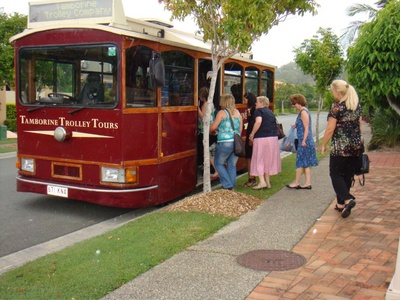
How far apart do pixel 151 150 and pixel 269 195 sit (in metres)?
2.36

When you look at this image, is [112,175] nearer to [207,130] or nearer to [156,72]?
[156,72]

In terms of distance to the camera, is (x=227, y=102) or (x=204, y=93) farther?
(x=204, y=93)

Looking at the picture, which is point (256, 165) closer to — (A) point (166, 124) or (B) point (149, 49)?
(A) point (166, 124)

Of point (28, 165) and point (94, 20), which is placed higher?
point (94, 20)

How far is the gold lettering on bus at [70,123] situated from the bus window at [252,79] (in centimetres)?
477

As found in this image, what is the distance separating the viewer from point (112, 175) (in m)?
7.15

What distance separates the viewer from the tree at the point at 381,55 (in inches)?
404

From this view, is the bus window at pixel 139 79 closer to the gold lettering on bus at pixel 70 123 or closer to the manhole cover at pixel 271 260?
the gold lettering on bus at pixel 70 123

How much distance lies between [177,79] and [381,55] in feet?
16.1

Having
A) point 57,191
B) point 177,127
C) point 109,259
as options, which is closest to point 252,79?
point 177,127

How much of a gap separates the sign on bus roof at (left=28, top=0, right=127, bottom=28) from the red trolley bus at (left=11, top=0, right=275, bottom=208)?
0.6 inches

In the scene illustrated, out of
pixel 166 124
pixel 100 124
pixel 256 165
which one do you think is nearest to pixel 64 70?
pixel 100 124

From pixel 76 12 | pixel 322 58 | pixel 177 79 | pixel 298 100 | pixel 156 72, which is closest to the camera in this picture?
pixel 156 72

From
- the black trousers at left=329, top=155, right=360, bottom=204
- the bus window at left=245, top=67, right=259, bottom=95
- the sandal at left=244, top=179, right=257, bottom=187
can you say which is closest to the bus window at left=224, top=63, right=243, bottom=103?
the bus window at left=245, top=67, right=259, bottom=95
